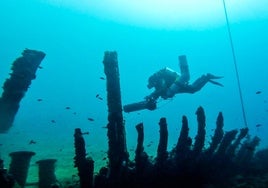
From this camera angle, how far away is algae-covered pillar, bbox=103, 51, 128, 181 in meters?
9.38

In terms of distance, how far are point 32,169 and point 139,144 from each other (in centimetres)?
1538

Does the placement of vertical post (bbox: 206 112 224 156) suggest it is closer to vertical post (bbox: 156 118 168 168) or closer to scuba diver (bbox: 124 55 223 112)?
vertical post (bbox: 156 118 168 168)

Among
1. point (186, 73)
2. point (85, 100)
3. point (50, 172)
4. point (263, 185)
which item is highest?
point (85, 100)

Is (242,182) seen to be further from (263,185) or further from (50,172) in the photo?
(50,172)

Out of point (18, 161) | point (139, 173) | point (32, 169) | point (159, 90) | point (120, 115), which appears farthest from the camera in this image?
point (32, 169)

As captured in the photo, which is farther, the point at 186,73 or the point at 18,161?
the point at 186,73

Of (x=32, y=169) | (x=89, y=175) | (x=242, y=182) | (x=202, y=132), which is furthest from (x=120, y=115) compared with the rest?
(x=32, y=169)

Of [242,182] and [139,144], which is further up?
[139,144]

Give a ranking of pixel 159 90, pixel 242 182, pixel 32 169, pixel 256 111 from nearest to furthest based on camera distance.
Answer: pixel 242 182
pixel 159 90
pixel 32 169
pixel 256 111

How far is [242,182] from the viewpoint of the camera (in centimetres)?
1007

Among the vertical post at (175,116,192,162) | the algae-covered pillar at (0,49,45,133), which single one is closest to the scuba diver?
the vertical post at (175,116,192,162)

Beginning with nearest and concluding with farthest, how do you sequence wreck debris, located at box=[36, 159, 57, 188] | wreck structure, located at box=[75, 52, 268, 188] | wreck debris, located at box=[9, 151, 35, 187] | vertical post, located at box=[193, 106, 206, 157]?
wreck structure, located at box=[75, 52, 268, 188] → vertical post, located at box=[193, 106, 206, 157] → wreck debris, located at box=[9, 151, 35, 187] → wreck debris, located at box=[36, 159, 57, 188]

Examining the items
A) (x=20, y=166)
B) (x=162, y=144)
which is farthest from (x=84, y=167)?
(x=20, y=166)

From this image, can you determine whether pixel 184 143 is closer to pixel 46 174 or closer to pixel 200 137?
pixel 200 137
